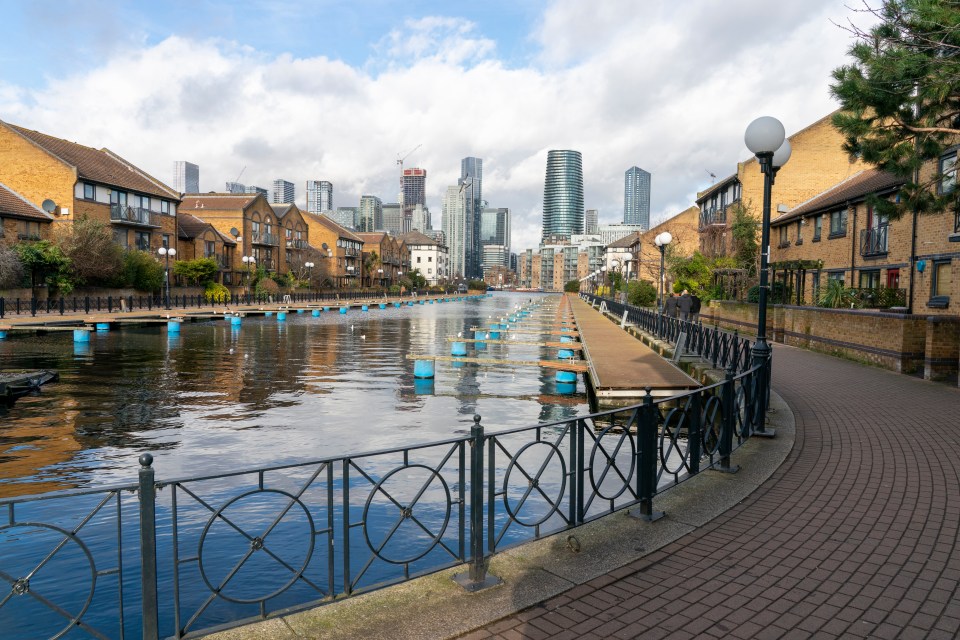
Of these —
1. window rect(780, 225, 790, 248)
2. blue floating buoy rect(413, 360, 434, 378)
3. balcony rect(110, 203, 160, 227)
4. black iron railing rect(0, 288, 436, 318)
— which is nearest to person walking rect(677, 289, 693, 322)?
blue floating buoy rect(413, 360, 434, 378)

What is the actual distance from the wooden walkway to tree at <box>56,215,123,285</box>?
119 ft

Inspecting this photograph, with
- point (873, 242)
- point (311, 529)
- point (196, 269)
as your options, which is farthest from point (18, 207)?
point (873, 242)

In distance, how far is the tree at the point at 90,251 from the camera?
139 feet

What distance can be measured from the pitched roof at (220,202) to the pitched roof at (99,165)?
12.4m

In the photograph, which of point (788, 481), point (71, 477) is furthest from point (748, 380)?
point (71, 477)

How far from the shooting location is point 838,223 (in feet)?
95.1

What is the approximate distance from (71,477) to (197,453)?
6.83ft

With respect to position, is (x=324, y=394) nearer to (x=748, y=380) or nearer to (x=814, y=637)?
(x=748, y=380)

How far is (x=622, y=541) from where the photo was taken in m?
5.62

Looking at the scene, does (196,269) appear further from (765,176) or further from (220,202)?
(765,176)

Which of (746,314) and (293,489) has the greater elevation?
(746,314)

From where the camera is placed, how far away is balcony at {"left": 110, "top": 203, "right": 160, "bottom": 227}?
2019 inches

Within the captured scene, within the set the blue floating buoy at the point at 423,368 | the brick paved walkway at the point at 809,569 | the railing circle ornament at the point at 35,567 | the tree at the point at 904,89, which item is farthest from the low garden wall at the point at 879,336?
the railing circle ornament at the point at 35,567

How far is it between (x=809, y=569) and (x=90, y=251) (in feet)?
159
